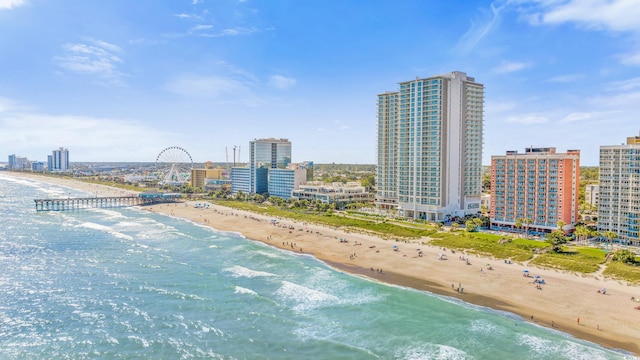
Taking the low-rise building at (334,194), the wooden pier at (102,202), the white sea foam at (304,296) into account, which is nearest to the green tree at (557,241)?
the white sea foam at (304,296)

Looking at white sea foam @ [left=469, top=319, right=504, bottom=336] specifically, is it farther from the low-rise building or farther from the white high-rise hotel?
the low-rise building

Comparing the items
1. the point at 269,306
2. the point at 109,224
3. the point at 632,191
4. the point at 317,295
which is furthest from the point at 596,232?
the point at 109,224

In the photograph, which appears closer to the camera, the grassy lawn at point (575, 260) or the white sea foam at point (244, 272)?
the grassy lawn at point (575, 260)

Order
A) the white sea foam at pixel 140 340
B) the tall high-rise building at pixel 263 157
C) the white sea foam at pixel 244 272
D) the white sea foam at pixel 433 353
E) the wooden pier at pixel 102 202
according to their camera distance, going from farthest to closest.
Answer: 1. the tall high-rise building at pixel 263 157
2. the wooden pier at pixel 102 202
3. the white sea foam at pixel 244 272
4. the white sea foam at pixel 140 340
5. the white sea foam at pixel 433 353

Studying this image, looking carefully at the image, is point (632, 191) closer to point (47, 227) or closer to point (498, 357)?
point (498, 357)

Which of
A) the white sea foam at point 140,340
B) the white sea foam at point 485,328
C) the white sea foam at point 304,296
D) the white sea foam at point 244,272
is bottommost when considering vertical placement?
the white sea foam at point 140,340

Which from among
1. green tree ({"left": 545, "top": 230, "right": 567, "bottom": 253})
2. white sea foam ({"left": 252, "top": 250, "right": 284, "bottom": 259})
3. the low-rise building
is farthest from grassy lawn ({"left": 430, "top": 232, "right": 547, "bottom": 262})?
the low-rise building

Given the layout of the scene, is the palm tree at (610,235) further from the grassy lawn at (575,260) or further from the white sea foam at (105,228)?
the white sea foam at (105,228)
